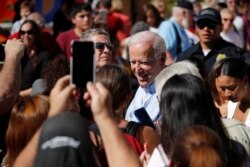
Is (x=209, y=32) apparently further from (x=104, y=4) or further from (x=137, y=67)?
(x=104, y=4)

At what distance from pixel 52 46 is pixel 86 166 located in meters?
7.84

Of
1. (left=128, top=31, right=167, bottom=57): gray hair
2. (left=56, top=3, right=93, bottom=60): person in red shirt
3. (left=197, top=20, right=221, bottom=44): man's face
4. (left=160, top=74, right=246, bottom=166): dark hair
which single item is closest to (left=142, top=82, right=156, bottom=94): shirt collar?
(left=128, top=31, right=167, bottom=57): gray hair

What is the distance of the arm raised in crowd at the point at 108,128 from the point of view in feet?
14.1

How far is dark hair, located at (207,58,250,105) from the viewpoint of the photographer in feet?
23.6

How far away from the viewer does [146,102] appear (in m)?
7.02

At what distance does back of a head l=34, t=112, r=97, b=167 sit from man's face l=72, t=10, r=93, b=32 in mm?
7943

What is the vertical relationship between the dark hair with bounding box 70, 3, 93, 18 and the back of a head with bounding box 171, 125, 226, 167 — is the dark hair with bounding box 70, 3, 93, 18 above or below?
below

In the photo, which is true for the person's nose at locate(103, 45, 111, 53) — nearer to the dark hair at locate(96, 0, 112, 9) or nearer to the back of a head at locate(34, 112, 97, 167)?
the back of a head at locate(34, 112, 97, 167)

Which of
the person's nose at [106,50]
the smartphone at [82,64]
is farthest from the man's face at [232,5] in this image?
the smartphone at [82,64]

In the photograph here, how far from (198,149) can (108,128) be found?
457 mm

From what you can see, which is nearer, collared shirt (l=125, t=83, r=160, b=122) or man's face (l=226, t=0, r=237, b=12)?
collared shirt (l=125, t=83, r=160, b=122)

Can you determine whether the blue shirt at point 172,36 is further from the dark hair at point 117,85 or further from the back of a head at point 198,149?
the back of a head at point 198,149

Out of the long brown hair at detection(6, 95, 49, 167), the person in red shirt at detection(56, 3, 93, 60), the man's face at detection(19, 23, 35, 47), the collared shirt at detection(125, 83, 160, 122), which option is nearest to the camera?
the long brown hair at detection(6, 95, 49, 167)

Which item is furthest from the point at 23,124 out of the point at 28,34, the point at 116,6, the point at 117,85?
the point at 116,6
